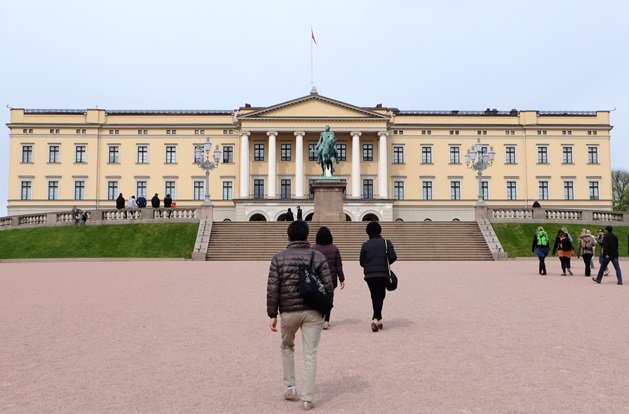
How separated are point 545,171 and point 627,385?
75.6m

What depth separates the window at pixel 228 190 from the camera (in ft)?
251

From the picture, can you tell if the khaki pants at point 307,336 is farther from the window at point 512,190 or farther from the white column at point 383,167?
the window at point 512,190

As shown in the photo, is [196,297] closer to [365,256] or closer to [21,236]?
[365,256]

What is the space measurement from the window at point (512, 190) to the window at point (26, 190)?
5946 cm

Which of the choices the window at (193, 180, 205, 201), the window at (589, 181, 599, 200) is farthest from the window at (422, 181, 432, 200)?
the window at (193, 180, 205, 201)

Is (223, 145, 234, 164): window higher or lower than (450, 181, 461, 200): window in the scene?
higher

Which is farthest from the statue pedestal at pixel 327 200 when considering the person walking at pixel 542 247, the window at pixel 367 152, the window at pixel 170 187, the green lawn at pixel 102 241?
the window at pixel 170 187

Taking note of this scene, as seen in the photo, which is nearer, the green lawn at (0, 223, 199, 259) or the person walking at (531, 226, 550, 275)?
the person walking at (531, 226, 550, 275)

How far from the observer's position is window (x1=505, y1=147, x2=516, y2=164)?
77812mm

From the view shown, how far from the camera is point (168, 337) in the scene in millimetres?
10461

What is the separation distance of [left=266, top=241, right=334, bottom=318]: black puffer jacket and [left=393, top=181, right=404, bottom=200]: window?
71570mm

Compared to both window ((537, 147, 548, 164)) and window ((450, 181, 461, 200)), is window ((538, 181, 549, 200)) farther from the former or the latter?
window ((450, 181, 461, 200))

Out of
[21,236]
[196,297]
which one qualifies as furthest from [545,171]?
[196,297]

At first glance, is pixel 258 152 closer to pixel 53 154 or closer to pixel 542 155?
pixel 53 154
